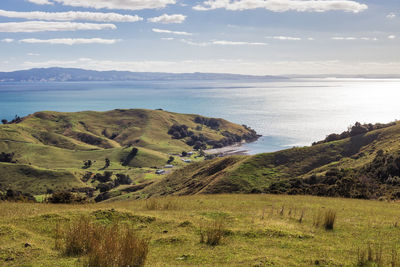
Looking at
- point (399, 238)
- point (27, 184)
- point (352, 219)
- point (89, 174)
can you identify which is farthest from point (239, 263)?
point (89, 174)

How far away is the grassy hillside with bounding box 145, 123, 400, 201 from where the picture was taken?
40.6 meters

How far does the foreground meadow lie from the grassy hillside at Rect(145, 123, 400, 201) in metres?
17.7

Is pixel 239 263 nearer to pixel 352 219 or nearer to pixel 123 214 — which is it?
pixel 123 214

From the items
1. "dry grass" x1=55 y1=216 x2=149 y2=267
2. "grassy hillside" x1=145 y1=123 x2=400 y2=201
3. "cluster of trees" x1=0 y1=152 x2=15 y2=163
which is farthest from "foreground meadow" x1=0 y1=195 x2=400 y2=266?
"cluster of trees" x1=0 y1=152 x2=15 y2=163

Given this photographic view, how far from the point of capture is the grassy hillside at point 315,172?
133 ft

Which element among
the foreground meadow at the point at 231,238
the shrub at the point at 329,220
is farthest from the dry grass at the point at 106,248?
the shrub at the point at 329,220

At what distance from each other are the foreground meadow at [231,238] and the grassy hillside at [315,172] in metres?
17.7

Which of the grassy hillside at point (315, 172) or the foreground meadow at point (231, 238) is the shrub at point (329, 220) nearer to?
the foreground meadow at point (231, 238)

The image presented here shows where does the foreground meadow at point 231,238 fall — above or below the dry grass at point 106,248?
below

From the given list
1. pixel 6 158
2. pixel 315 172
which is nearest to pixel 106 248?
pixel 315 172

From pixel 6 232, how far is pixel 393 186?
43.4m

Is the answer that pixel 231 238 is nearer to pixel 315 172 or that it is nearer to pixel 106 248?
pixel 106 248

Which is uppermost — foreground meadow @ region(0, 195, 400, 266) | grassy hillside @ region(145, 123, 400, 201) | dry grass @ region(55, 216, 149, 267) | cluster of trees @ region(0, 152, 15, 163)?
dry grass @ region(55, 216, 149, 267)

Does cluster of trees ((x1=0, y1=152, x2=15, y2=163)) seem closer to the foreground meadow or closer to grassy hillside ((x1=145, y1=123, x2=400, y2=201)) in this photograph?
grassy hillside ((x1=145, y1=123, x2=400, y2=201))
